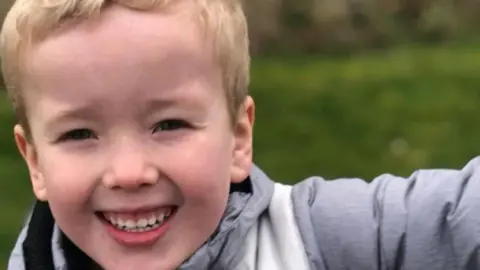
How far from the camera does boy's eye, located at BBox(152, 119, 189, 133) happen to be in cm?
192

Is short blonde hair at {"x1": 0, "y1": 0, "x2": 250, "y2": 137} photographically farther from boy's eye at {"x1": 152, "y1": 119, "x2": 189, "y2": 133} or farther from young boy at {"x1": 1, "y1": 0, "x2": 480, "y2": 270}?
boy's eye at {"x1": 152, "y1": 119, "x2": 189, "y2": 133}

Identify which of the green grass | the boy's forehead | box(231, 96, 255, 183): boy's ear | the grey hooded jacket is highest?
the boy's forehead

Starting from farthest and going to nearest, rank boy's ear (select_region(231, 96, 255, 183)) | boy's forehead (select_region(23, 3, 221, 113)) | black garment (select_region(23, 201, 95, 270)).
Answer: black garment (select_region(23, 201, 95, 270)) < boy's ear (select_region(231, 96, 255, 183)) < boy's forehead (select_region(23, 3, 221, 113))

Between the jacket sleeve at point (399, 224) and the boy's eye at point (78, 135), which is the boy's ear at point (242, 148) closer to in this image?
the jacket sleeve at point (399, 224)

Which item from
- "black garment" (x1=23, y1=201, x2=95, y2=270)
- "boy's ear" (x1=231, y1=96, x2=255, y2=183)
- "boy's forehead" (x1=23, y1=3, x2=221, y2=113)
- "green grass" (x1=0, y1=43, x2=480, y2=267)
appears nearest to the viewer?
"boy's forehead" (x1=23, y1=3, x2=221, y2=113)

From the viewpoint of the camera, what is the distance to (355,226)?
79.4 inches

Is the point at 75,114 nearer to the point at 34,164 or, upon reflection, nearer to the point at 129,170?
the point at 129,170

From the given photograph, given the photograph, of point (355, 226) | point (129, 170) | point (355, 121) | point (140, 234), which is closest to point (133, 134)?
point (129, 170)

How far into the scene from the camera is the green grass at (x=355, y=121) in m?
4.76

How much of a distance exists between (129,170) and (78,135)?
14cm

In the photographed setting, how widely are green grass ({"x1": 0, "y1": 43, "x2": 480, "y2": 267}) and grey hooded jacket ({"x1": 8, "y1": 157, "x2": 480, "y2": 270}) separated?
2.13 metres

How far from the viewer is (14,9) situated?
204cm

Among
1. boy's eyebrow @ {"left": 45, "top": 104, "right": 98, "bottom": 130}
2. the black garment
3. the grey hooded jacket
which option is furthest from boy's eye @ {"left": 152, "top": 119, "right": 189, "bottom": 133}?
the black garment

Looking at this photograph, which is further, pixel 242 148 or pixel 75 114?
pixel 242 148
